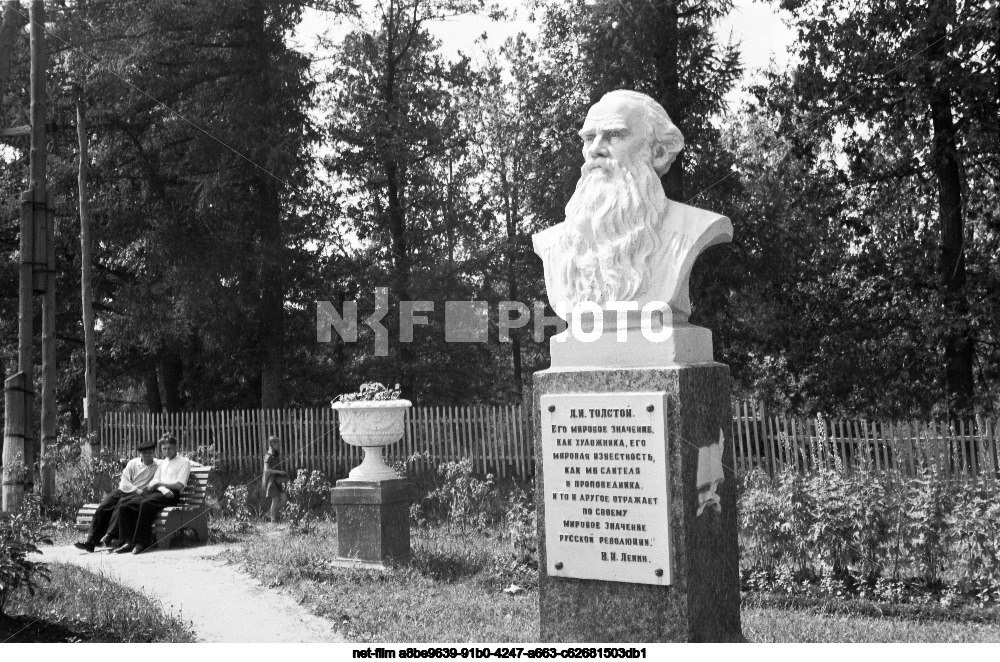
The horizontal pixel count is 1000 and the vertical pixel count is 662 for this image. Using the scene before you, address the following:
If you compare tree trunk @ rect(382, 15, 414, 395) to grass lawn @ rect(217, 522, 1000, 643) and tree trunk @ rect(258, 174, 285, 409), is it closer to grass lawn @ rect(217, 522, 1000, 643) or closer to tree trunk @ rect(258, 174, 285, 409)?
tree trunk @ rect(258, 174, 285, 409)

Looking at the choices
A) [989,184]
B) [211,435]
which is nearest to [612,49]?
[989,184]

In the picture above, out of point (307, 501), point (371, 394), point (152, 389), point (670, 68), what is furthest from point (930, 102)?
→ point (152, 389)

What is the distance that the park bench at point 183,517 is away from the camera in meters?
9.83

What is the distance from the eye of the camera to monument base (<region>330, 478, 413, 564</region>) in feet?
27.1

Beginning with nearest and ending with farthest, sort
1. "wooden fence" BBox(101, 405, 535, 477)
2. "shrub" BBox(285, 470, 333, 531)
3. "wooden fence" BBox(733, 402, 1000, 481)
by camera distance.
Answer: "wooden fence" BBox(733, 402, 1000, 481)
"shrub" BBox(285, 470, 333, 531)
"wooden fence" BBox(101, 405, 535, 477)

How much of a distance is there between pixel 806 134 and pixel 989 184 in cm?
301

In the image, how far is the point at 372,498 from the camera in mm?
8312

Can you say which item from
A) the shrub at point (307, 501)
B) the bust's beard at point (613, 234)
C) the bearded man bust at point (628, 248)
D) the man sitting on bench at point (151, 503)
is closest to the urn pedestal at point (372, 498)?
the shrub at point (307, 501)

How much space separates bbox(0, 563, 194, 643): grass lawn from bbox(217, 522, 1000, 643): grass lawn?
1092 millimetres

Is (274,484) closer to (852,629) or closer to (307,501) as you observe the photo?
(307,501)

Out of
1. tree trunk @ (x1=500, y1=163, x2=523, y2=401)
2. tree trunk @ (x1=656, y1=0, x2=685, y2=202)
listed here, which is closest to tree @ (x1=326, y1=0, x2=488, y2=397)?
tree trunk @ (x1=500, y1=163, x2=523, y2=401)

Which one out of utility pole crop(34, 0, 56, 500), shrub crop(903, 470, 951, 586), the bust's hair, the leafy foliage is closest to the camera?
the bust's hair

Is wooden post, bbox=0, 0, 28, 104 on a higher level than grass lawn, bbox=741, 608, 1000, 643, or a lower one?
higher

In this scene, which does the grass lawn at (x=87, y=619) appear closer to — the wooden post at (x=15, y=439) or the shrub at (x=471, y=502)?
the shrub at (x=471, y=502)
